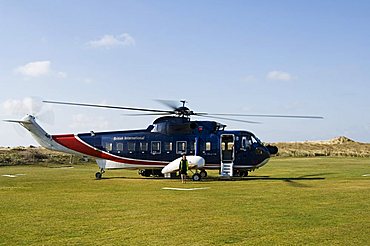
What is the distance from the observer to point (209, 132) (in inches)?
1275

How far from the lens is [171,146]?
32.6 metres

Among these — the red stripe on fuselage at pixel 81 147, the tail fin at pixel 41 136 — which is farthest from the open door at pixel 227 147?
the tail fin at pixel 41 136

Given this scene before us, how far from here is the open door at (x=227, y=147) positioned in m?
32.0

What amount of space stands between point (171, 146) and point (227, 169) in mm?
4105

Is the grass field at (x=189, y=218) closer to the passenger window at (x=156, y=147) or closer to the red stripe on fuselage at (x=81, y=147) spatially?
the passenger window at (x=156, y=147)

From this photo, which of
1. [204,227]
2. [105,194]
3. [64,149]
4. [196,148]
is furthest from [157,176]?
[204,227]

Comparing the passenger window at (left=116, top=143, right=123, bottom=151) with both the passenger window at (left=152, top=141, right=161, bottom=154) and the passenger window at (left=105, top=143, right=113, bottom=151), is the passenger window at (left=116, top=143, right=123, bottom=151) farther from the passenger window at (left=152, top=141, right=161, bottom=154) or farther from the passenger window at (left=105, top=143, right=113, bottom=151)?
the passenger window at (left=152, top=141, right=161, bottom=154)

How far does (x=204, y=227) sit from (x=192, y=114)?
20.0m

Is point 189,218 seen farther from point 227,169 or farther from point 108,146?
point 108,146

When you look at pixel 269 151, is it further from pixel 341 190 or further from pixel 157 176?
pixel 341 190

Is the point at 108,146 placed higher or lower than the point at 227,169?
higher

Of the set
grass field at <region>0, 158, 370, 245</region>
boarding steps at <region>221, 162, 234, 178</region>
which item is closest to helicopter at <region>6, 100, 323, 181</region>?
boarding steps at <region>221, 162, 234, 178</region>

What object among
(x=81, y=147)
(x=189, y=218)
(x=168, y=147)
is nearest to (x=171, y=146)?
(x=168, y=147)

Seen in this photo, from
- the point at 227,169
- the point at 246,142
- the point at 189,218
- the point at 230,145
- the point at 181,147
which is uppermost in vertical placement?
the point at 246,142
